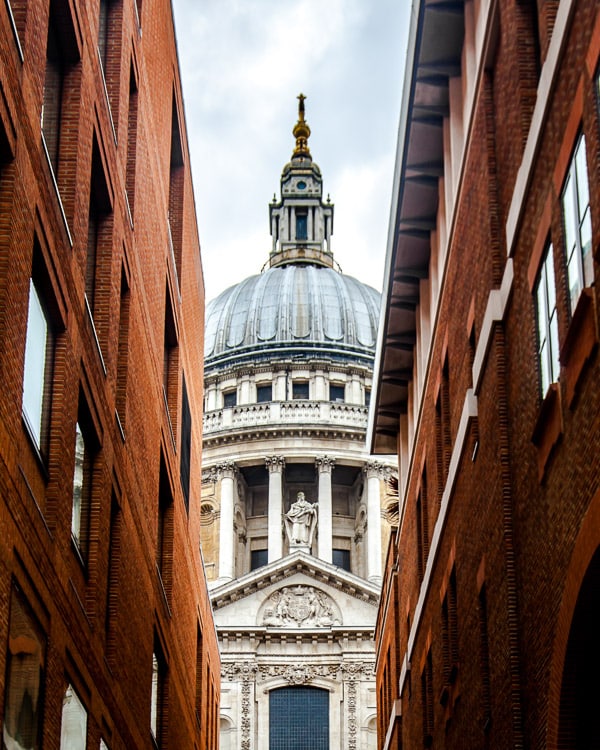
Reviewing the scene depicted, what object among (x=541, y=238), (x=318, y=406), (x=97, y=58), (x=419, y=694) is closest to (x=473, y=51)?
(x=97, y=58)

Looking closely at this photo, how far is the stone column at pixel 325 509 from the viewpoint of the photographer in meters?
103

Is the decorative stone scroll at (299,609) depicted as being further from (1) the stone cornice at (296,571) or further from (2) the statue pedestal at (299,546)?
(2) the statue pedestal at (299,546)

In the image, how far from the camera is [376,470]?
107m

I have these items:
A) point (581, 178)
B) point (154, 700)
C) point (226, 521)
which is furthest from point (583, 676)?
point (226, 521)

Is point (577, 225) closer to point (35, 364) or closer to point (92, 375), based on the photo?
point (35, 364)

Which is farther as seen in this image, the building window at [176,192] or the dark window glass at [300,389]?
the dark window glass at [300,389]

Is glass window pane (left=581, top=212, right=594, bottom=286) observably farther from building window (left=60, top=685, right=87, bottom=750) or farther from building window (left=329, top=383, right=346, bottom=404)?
building window (left=329, top=383, right=346, bottom=404)

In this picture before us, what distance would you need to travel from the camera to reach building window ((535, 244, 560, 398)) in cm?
1659

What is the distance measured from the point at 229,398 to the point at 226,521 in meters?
11.6

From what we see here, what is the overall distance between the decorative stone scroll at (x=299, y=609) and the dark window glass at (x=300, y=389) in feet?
97.8

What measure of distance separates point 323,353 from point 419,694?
8039 cm

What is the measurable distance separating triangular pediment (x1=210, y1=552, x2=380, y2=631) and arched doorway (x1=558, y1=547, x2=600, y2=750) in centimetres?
6629

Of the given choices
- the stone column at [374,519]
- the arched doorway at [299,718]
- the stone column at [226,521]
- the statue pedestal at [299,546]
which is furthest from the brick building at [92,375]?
the stone column at [226,521]

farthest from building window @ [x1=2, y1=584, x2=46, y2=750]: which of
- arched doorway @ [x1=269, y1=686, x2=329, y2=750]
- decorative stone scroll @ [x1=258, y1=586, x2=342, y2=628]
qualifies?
decorative stone scroll @ [x1=258, y1=586, x2=342, y2=628]
